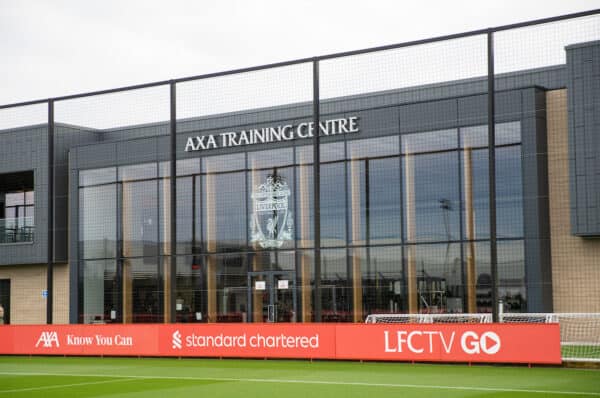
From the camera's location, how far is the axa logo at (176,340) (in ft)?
76.7

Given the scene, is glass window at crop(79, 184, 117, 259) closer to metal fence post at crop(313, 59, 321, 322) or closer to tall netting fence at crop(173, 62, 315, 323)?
tall netting fence at crop(173, 62, 315, 323)

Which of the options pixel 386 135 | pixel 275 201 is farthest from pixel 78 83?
pixel 386 135

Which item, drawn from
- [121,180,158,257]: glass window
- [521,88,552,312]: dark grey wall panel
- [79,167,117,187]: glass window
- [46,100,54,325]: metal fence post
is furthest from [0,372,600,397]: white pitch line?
[79,167,117,187]: glass window

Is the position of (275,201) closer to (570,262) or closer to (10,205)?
(570,262)

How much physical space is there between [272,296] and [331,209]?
388 cm

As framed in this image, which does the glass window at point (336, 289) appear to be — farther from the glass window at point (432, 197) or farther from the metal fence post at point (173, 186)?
the metal fence post at point (173, 186)

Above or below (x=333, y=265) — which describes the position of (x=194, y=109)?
above

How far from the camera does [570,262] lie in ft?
87.9

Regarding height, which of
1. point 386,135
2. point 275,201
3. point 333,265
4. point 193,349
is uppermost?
point 386,135

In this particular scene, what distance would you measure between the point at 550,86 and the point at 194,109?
10.7 metres

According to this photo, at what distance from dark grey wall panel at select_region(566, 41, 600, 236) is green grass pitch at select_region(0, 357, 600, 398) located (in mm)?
8782

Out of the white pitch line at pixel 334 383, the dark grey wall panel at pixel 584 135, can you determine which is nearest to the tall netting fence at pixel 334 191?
the dark grey wall panel at pixel 584 135

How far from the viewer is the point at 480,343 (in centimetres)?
1892

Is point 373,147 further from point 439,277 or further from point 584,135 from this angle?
point 584,135
